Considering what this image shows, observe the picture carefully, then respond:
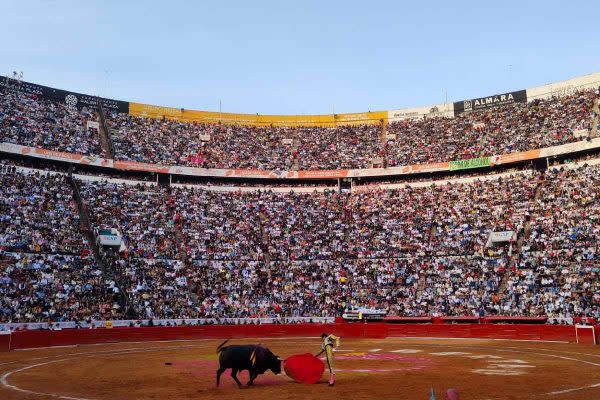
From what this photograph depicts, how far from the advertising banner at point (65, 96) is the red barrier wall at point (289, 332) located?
29.7m

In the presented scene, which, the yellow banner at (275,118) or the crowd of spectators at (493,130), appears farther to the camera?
the yellow banner at (275,118)

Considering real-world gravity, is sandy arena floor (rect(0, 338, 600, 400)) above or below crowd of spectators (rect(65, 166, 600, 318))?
below

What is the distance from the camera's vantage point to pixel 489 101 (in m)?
57.1

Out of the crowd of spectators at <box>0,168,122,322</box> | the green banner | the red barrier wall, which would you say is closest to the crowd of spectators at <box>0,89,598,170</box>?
the green banner

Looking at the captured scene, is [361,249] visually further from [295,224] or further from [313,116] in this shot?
[313,116]

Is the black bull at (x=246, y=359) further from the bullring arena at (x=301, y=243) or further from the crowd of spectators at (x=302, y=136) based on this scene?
the crowd of spectators at (x=302, y=136)

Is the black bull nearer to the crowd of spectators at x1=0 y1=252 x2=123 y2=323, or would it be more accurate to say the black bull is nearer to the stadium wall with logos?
the crowd of spectators at x1=0 y1=252 x2=123 y2=323

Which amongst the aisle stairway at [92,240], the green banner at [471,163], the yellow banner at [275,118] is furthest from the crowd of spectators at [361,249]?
the yellow banner at [275,118]

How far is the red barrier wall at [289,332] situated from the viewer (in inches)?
1190

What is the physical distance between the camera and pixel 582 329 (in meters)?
28.9

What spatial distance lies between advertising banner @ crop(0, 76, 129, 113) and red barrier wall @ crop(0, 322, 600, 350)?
2974 cm

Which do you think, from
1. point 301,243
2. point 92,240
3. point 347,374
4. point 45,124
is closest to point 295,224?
point 301,243

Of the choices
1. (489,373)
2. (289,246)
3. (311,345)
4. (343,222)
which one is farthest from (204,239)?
(489,373)

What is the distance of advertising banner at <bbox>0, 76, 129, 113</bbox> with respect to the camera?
50.6m
